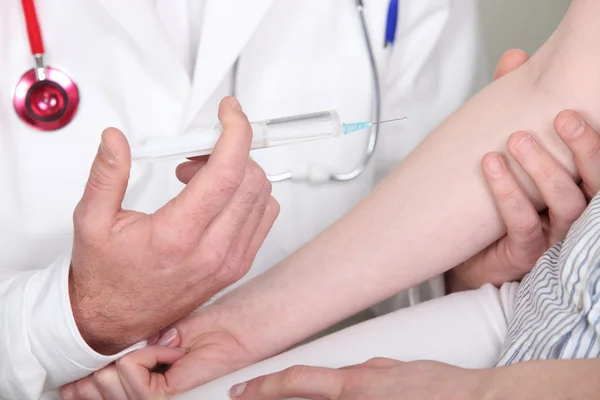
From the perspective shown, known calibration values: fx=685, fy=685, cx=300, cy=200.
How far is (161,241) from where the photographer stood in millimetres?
697

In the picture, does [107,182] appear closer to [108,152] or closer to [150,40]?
[108,152]

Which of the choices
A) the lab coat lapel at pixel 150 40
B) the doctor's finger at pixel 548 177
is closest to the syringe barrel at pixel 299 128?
the doctor's finger at pixel 548 177

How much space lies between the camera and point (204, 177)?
2.19 ft

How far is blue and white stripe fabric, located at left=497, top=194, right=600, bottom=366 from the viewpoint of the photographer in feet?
1.96

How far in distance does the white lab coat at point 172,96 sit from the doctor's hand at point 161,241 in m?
0.04

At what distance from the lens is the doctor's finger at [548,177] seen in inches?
29.8

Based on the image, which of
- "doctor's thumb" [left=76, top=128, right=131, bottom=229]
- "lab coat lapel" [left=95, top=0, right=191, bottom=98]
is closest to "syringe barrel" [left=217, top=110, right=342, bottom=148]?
"doctor's thumb" [left=76, top=128, right=131, bottom=229]

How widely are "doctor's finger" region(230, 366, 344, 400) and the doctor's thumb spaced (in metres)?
0.23

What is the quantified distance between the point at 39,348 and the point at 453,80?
0.77 meters

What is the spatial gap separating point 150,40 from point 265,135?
1.12 ft

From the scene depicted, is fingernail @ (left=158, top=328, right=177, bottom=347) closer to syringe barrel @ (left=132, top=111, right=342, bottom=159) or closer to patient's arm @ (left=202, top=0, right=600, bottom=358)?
patient's arm @ (left=202, top=0, right=600, bottom=358)

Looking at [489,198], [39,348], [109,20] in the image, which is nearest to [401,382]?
[489,198]

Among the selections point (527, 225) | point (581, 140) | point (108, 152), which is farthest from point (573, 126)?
point (108, 152)

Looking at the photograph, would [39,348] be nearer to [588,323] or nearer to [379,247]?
[379,247]
